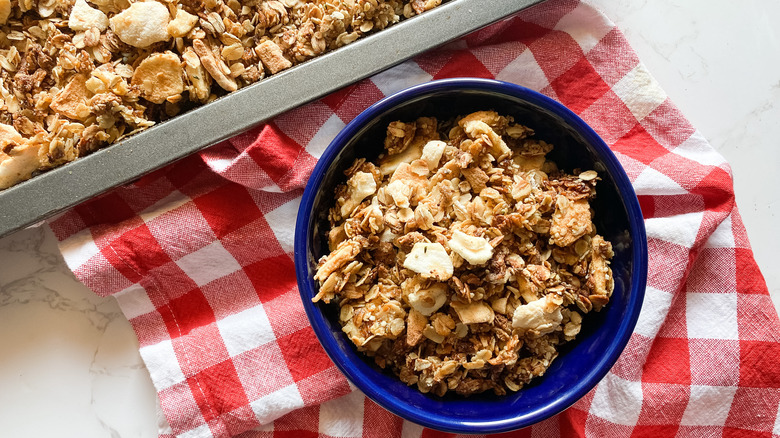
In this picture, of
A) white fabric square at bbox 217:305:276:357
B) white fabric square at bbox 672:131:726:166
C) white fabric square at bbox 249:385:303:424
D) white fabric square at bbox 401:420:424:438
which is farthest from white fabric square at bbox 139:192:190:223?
white fabric square at bbox 672:131:726:166

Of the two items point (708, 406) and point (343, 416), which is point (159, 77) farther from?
point (708, 406)

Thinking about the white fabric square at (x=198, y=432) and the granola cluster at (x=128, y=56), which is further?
the white fabric square at (x=198, y=432)

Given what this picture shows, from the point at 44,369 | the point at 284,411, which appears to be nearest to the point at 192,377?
the point at 284,411

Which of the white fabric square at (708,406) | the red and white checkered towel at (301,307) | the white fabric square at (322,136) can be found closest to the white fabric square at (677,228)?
the red and white checkered towel at (301,307)

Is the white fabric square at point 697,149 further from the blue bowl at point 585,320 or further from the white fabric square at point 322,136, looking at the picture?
the white fabric square at point 322,136

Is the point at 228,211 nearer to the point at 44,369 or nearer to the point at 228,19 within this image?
the point at 228,19

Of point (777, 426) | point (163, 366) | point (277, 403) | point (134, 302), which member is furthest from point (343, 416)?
point (777, 426)
